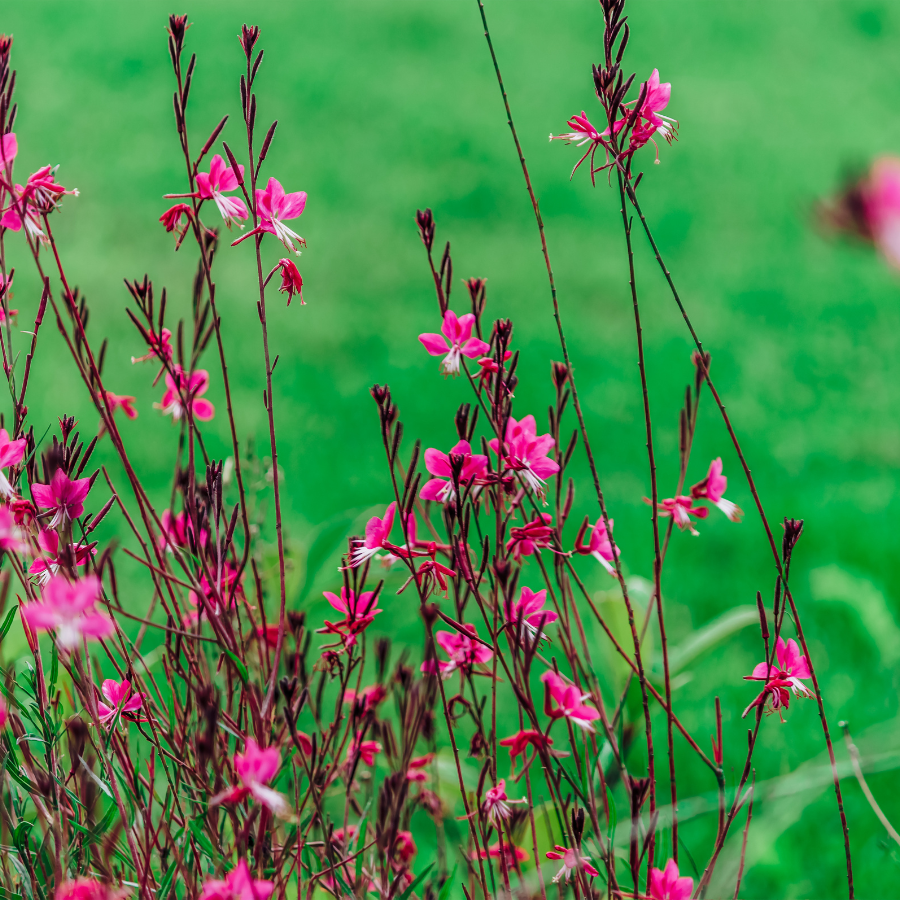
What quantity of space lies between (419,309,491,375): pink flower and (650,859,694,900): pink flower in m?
0.41

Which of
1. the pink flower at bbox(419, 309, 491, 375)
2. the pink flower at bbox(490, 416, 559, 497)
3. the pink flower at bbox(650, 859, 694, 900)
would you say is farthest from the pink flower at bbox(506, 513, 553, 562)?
the pink flower at bbox(650, 859, 694, 900)

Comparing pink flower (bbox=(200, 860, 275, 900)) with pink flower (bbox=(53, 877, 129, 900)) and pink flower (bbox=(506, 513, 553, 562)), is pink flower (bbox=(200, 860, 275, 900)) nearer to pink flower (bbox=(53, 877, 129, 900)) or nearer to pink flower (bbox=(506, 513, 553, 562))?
pink flower (bbox=(53, 877, 129, 900))

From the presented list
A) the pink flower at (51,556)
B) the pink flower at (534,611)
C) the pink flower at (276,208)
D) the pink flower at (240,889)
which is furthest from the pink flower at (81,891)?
the pink flower at (276,208)

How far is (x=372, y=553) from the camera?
0.71m

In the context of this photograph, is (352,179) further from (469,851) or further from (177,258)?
(469,851)

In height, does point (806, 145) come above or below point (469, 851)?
above

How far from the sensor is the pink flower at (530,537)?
70 centimetres

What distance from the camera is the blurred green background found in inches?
77.3

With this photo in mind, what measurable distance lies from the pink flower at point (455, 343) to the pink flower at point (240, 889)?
395 mm

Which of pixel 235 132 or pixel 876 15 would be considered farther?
pixel 876 15

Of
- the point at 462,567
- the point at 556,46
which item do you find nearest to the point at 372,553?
the point at 462,567

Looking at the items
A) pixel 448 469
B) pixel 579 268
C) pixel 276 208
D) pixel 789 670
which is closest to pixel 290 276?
pixel 276 208

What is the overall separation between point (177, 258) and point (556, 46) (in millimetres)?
2332

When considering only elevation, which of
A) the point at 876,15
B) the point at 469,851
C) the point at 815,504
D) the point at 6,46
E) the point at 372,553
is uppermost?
the point at 876,15
